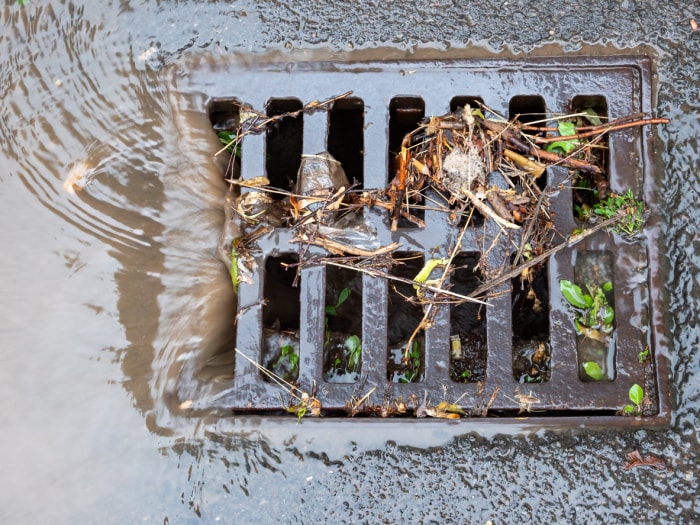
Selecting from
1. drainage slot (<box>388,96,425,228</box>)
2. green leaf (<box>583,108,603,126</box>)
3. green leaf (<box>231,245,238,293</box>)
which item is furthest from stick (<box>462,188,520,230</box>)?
green leaf (<box>231,245,238,293</box>)

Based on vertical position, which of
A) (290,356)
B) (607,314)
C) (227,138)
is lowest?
(290,356)

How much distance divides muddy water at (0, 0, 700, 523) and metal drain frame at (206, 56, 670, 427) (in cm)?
6

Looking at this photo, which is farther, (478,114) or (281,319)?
(281,319)

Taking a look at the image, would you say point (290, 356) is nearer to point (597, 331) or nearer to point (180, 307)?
point (180, 307)

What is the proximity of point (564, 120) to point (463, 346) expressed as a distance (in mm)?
654

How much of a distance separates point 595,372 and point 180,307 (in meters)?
1.05

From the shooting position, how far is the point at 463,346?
170 centimetres

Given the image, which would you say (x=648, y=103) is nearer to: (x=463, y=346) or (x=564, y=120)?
(x=564, y=120)

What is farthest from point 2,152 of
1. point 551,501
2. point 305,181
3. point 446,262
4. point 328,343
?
point 551,501

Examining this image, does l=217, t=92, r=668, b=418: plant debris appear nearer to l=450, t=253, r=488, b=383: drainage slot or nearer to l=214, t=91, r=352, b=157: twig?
l=214, t=91, r=352, b=157: twig

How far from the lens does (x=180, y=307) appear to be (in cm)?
159

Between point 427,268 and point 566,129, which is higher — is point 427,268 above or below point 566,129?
below

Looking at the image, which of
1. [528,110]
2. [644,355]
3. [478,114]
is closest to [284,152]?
[478,114]

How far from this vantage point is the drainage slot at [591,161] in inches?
60.9
